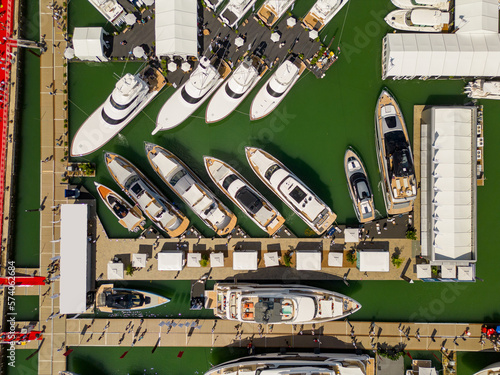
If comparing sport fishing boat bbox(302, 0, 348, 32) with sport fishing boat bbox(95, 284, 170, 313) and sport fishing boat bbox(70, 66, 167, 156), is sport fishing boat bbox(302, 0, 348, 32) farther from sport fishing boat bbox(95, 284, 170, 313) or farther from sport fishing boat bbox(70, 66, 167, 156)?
sport fishing boat bbox(95, 284, 170, 313)

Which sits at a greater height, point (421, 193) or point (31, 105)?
point (31, 105)

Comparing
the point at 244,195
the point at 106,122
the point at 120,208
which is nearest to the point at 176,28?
the point at 106,122

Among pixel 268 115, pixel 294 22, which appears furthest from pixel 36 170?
pixel 294 22

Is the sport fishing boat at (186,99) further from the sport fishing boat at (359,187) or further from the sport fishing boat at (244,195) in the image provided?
the sport fishing boat at (359,187)

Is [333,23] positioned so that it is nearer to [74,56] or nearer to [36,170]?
[74,56]

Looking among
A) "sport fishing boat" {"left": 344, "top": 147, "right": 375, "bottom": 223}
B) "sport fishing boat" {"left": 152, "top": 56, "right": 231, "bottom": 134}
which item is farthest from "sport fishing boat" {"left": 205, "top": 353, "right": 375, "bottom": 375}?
"sport fishing boat" {"left": 152, "top": 56, "right": 231, "bottom": 134}
